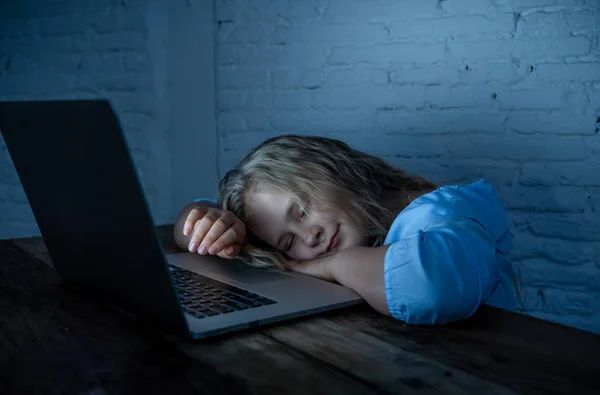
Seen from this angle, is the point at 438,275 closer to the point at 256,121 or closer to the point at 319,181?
the point at 319,181

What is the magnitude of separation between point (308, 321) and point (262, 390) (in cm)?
23

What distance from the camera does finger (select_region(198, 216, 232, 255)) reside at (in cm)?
110

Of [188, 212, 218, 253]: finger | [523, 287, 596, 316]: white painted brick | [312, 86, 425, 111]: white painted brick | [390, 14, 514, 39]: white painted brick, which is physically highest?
[390, 14, 514, 39]: white painted brick

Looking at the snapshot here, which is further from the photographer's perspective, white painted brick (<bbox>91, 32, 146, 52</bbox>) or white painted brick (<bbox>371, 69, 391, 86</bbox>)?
white painted brick (<bbox>91, 32, 146, 52</bbox>)

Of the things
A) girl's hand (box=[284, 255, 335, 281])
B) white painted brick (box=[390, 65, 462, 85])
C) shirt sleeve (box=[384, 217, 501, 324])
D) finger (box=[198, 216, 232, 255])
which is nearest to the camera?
shirt sleeve (box=[384, 217, 501, 324])

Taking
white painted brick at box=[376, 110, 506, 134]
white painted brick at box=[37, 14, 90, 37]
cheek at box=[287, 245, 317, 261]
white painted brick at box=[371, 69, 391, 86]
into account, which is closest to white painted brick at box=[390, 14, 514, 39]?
white painted brick at box=[371, 69, 391, 86]

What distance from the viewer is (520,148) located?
1617 mm

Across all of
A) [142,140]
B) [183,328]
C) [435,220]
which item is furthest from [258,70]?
[183,328]

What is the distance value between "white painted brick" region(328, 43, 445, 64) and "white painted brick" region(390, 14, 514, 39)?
0.03 metres

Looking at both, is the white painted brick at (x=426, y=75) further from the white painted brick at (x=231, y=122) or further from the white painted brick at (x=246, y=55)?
the white painted brick at (x=231, y=122)

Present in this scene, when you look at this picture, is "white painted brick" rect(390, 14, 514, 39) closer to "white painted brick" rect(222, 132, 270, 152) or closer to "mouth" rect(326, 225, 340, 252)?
"white painted brick" rect(222, 132, 270, 152)

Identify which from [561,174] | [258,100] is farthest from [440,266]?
[258,100]

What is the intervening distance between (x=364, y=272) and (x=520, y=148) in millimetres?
919

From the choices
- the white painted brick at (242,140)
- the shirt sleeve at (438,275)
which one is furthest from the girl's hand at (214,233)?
the white painted brick at (242,140)
